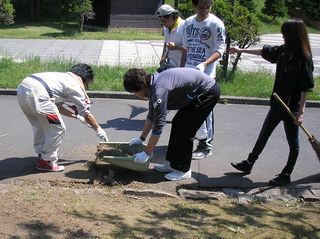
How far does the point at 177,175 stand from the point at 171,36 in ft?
7.64

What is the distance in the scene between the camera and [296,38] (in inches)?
175

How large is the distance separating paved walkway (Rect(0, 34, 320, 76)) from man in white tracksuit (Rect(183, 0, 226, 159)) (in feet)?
19.5

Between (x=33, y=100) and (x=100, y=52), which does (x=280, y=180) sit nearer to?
(x=33, y=100)

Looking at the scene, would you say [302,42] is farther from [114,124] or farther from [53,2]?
[53,2]

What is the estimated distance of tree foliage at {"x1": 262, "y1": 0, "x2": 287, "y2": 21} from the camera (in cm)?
2790

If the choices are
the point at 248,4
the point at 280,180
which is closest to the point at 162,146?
the point at 280,180

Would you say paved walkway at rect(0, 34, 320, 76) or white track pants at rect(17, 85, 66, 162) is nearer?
white track pants at rect(17, 85, 66, 162)

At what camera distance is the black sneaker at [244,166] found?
16.9 ft

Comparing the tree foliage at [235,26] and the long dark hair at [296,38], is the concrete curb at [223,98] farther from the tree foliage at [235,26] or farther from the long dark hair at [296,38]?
the long dark hair at [296,38]

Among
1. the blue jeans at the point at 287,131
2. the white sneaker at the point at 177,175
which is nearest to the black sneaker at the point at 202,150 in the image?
the white sneaker at the point at 177,175

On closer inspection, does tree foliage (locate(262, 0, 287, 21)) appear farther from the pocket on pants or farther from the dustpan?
the pocket on pants

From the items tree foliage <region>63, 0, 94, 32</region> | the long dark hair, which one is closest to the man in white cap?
the long dark hair

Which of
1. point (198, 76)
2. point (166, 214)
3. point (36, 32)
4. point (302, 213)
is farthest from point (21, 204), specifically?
point (36, 32)

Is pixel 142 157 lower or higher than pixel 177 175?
higher
